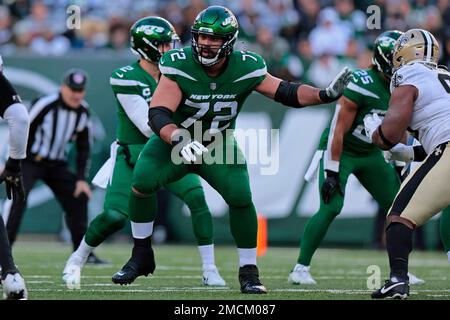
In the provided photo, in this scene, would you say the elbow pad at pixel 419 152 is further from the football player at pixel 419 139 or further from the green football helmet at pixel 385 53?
the green football helmet at pixel 385 53

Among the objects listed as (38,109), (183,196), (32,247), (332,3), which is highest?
(332,3)

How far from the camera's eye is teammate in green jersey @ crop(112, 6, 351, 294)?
5.96 meters

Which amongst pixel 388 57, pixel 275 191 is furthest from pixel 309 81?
pixel 388 57

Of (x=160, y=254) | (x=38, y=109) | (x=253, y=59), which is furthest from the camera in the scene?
(x=160, y=254)

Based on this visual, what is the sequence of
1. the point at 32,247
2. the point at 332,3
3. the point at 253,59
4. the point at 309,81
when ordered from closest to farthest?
the point at 253,59
the point at 32,247
the point at 309,81
the point at 332,3

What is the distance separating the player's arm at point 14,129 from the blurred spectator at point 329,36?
7407 mm

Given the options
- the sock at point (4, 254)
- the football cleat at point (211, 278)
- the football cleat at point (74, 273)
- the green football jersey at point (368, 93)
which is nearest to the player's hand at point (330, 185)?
the green football jersey at point (368, 93)

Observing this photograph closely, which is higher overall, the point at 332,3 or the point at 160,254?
the point at 332,3

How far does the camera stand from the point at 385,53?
279 inches

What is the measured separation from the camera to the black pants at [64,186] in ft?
29.7

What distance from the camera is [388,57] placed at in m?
7.08

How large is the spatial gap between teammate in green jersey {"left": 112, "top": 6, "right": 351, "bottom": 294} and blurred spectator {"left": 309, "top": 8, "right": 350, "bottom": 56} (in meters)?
6.80
